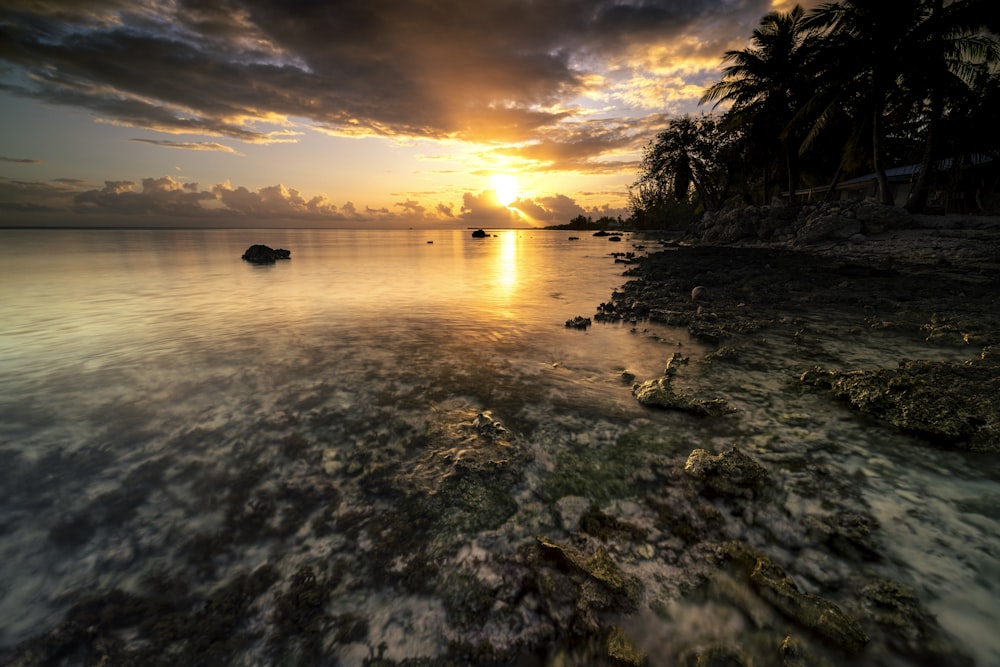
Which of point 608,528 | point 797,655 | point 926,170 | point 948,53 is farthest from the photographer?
point 926,170

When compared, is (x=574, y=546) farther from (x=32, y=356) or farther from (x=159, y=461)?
(x=32, y=356)

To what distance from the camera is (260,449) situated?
3619 mm

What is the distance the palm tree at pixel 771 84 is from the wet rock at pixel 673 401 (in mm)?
34853

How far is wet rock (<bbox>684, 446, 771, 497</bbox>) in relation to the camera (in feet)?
9.47

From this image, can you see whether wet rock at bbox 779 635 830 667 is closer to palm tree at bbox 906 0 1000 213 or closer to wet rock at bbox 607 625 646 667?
wet rock at bbox 607 625 646 667

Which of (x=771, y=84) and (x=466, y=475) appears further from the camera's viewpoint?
(x=771, y=84)

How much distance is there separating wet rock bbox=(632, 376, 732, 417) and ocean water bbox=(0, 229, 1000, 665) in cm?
15

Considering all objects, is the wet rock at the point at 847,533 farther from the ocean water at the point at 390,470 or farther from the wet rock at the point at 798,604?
the wet rock at the point at 798,604

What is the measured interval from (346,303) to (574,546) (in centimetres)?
1027

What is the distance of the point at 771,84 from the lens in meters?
31.2

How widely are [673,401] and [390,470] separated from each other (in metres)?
3.01

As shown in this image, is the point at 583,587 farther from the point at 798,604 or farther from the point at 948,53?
the point at 948,53

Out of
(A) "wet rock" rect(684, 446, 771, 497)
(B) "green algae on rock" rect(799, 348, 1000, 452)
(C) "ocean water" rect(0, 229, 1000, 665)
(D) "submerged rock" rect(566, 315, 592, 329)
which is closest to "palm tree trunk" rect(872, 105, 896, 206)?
(C) "ocean water" rect(0, 229, 1000, 665)

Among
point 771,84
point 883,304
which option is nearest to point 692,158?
point 771,84
